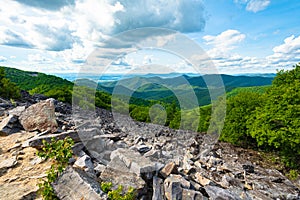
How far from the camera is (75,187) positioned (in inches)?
197

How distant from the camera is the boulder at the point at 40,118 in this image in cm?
935

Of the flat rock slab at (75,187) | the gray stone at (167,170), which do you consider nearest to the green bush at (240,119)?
the gray stone at (167,170)

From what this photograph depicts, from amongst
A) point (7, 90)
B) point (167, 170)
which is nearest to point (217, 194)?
point (167, 170)

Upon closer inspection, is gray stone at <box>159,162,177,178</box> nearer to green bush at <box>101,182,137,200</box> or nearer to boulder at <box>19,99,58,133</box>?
green bush at <box>101,182,137,200</box>

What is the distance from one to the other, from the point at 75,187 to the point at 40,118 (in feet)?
18.8

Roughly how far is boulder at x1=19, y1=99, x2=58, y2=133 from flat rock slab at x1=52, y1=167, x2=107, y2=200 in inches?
176

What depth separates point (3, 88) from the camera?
2039 cm

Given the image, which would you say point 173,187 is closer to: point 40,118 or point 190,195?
point 190,195

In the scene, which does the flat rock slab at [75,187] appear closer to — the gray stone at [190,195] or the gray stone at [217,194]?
the gray stone at [190,195]

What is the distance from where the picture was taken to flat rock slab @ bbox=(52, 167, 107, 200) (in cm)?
480

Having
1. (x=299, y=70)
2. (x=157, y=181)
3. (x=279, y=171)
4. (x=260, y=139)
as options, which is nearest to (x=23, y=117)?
(x=157, y=181)

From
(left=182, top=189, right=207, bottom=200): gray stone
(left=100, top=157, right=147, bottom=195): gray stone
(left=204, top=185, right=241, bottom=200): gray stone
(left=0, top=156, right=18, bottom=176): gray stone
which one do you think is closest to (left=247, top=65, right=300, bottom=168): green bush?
(left=204, top=185, right=241, bottom=200): gray stone

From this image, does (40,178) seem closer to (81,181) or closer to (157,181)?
(81,181)

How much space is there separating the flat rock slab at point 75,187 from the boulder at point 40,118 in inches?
176
